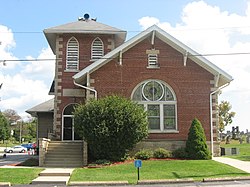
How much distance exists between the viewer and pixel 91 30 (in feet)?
92.1

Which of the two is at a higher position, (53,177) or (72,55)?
(72,55)

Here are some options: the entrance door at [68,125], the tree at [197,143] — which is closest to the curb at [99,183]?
the tree at [197,143]

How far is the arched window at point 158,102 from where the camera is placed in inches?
958

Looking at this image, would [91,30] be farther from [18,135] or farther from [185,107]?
[18,135]

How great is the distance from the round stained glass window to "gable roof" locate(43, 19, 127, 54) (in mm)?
5946

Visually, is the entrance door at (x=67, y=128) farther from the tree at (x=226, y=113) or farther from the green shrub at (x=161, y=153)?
the tree at (x=226, y=113)

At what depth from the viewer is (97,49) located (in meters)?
28.9

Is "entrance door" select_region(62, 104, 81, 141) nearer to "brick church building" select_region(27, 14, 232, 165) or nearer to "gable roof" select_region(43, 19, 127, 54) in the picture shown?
"brick church building" select_region(27, 14, 232, 165)

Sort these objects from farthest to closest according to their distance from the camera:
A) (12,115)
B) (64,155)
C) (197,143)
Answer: (12,115) → (64,155) → (197,143)

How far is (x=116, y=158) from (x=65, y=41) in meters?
11.3

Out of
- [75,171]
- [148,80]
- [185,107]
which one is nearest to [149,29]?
[148,80]

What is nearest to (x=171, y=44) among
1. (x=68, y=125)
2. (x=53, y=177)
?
(x=68, y=125)

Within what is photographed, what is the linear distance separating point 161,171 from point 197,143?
5192 mm

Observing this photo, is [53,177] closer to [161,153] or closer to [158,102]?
[161,153]
